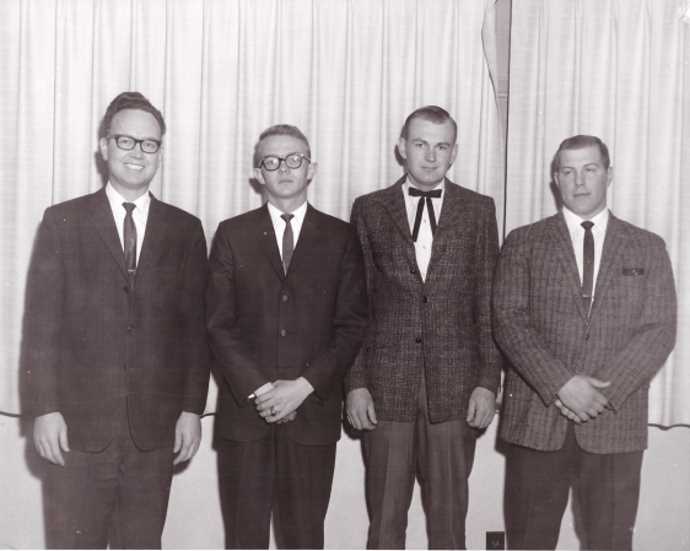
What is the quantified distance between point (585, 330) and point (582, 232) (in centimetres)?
36

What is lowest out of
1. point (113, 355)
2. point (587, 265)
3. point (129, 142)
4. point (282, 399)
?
point (282, 399)

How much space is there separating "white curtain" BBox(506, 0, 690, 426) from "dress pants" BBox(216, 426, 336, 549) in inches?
58.2

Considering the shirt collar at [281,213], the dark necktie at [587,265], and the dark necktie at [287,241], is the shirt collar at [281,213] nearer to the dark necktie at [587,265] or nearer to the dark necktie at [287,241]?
the dark necktie at [287,241]

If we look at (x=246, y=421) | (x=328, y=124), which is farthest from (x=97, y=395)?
(x=328, y=124)

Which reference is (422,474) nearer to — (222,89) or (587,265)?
(587,265)

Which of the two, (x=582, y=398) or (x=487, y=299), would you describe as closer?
(x=582, y=398)

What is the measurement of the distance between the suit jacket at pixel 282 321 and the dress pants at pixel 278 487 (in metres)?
0.05

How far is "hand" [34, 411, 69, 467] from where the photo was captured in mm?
2230

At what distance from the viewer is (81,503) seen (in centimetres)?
226

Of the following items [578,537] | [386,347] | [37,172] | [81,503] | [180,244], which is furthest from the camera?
[578,537]

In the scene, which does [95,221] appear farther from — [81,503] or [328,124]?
[328,124]

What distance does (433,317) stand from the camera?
2586mm

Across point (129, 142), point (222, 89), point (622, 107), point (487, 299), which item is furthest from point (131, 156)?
point (622, 107)

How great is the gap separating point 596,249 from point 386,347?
0.84 meters
